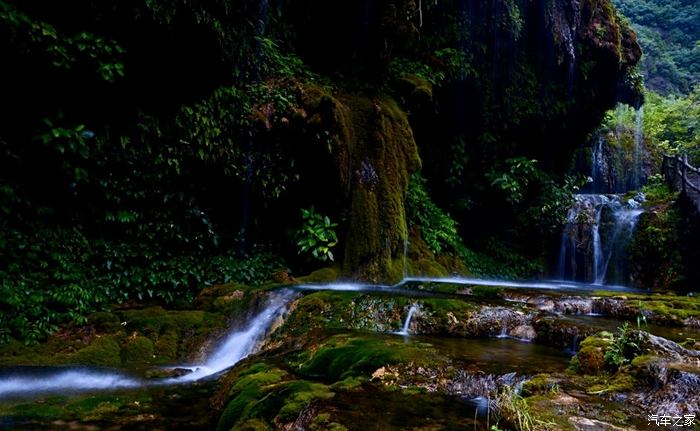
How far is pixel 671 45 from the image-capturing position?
3866 centimetres

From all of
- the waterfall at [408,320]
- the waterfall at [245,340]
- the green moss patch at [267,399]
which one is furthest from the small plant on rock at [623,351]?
the waterfall at [245,340]

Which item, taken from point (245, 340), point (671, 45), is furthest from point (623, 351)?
point (671, 45)

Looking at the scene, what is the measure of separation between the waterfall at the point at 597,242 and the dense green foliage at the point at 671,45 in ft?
93.2

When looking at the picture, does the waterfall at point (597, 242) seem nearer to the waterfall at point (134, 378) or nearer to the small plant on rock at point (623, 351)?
the waterfall at point (134, 378)

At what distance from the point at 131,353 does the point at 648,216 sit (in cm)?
1538

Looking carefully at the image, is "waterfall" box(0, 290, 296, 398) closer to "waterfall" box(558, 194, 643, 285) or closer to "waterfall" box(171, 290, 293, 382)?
"waterfall" box(171, 290, 293, 382)

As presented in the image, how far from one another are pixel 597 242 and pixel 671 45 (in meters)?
33.3

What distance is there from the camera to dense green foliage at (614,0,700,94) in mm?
37312

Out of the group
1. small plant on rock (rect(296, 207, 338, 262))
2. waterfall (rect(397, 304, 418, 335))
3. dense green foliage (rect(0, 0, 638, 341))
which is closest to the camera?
waterfall (rect(397, 304, 418, 335))

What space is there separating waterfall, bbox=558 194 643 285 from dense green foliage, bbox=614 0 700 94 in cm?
2840

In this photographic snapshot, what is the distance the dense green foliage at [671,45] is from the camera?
37312 millimetres

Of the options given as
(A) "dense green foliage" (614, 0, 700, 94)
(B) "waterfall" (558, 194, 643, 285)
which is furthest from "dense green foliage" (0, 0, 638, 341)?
(A) "dense green foliage" (614, 0, 700, 94)

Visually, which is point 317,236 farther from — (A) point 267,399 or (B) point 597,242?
(B) point 597,242

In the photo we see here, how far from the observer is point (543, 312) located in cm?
662
